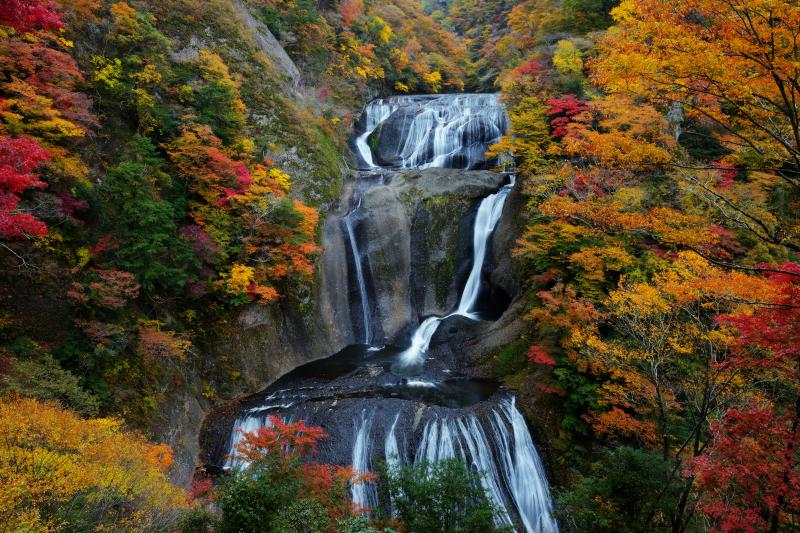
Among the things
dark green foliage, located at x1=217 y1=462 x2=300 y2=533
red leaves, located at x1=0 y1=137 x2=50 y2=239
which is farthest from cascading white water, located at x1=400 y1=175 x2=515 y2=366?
red leaves, located at x1=0 y1=137 x2=50 y2=239

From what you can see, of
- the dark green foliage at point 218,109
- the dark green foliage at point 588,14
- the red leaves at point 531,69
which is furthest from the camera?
the dark green foliage at point 588,14

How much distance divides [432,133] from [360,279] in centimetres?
1066

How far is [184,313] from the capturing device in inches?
471

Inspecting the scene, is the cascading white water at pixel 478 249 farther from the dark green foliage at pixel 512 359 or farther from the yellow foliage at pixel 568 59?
the yellow foliage at pixel 568 59

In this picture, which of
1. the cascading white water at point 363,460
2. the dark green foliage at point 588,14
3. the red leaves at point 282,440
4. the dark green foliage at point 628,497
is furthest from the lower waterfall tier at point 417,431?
the dark green foliage at point 588,14

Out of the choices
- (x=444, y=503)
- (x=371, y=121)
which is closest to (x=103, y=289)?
(x=444, y=503)

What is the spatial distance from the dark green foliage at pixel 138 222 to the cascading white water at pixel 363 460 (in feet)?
20.3

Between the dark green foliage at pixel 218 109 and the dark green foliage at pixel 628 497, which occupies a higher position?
the dark green foliage at pixel 218 109

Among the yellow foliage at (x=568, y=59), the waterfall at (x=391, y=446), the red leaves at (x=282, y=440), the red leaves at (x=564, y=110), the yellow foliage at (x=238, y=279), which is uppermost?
the yellow foliage at (x=568, y=59)

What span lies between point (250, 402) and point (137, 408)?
3.15 meters

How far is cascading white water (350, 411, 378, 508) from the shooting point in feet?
30.8

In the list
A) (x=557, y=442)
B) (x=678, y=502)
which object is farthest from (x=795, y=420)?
(x=557, y=442)

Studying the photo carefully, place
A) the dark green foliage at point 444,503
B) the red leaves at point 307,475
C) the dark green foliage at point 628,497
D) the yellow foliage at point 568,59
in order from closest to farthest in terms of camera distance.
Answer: the dark green foliage at point 444,503 → the dark green foliage at point 628,497 → the red leaves at point 307,475 → the yellow foliage at point 568,59

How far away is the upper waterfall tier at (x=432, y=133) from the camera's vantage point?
874 inches
